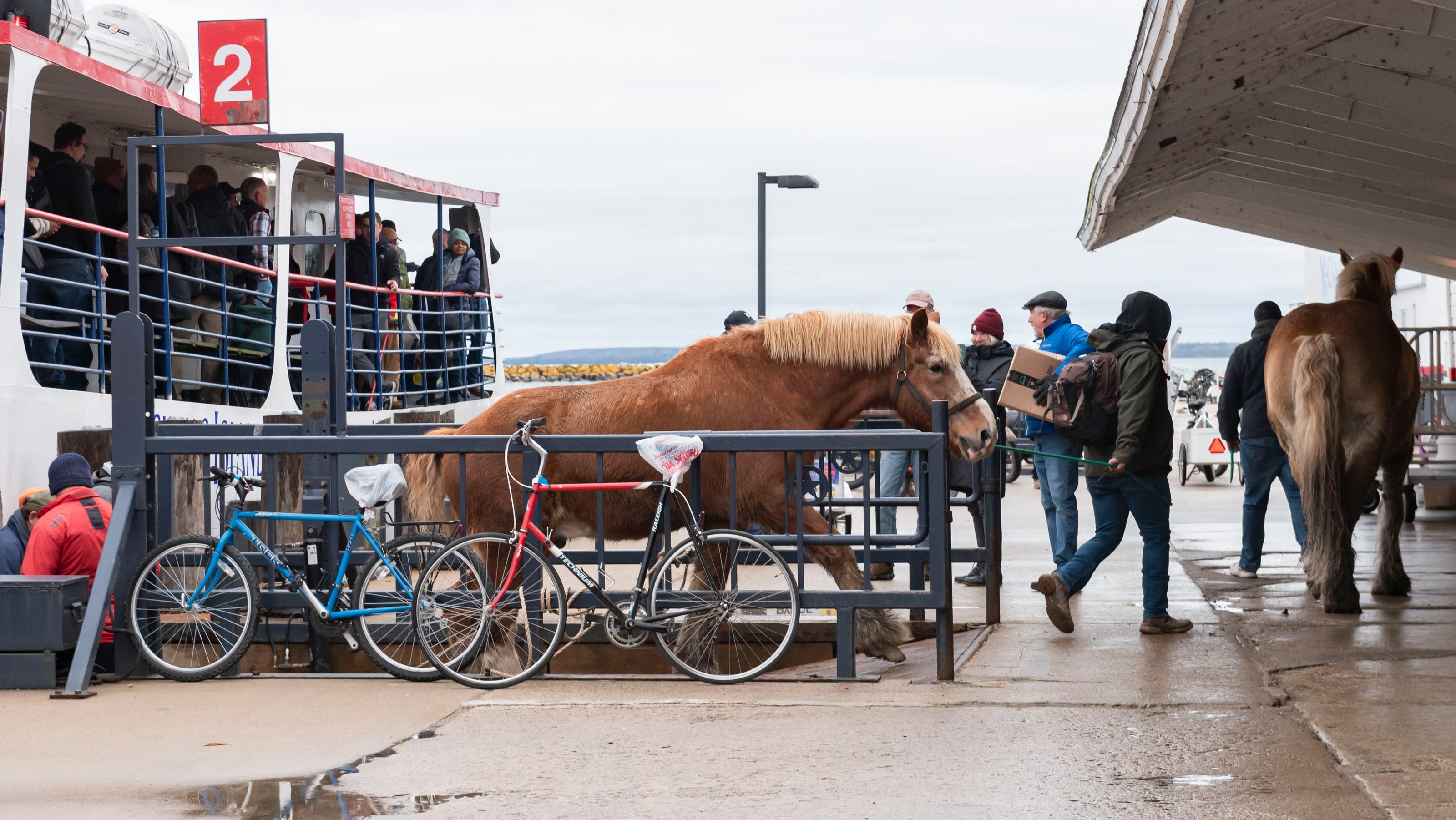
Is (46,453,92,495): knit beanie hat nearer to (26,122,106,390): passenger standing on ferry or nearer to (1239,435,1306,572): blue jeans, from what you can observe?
(26,122,106,390): passenger standing on ferry

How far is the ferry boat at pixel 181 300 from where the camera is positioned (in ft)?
32.3

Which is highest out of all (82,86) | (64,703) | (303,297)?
(82,86)

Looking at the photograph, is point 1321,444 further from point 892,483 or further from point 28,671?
point 28,671

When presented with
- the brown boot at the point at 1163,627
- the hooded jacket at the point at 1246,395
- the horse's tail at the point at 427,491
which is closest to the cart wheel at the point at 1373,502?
the hooded jacket at the point at 1246,395

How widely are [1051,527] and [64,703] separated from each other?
6635mm

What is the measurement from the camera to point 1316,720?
5434 mm

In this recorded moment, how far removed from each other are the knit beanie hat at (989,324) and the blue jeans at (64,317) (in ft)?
22.1

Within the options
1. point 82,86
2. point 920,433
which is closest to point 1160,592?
point 920,433

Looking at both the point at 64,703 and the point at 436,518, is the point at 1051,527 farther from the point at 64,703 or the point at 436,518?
the point at 64,703

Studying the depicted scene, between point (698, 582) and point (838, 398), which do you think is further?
point (838, 398)

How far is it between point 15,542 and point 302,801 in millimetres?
4137

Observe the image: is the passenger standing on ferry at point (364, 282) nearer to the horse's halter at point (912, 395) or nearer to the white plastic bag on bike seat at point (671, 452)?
the horse's halter at point (912, 395)

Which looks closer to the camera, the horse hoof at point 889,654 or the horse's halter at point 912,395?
the horse hoof at point 889,654

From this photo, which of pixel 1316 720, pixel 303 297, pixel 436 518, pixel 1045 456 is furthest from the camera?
pixel 303 297
